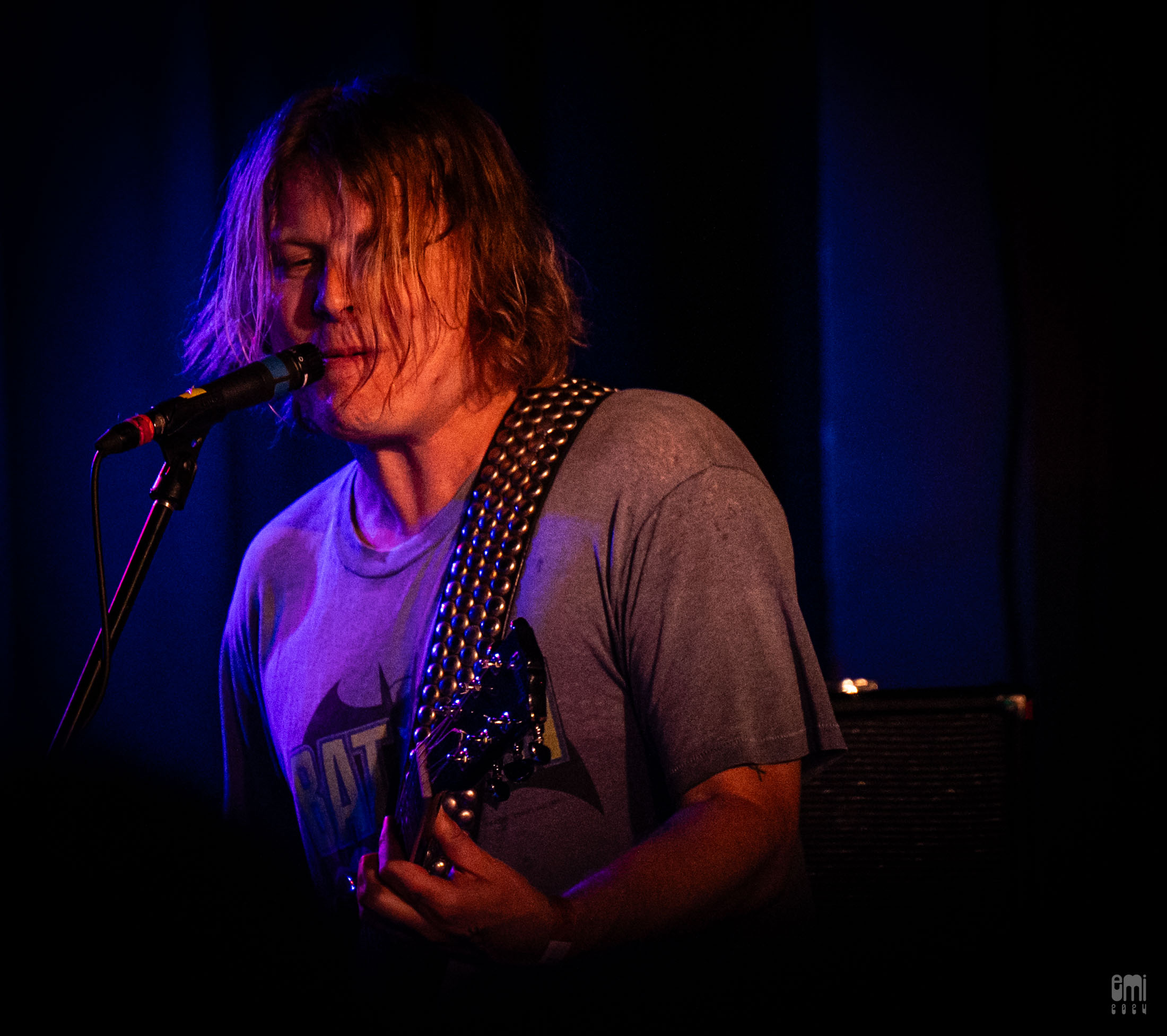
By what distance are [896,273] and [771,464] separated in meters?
0.58

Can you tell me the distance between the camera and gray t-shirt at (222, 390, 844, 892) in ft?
4.11

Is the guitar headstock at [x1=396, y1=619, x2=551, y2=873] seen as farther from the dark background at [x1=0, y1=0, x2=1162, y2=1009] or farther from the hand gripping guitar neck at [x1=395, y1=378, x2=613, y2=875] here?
the dark background at [x1=0, y1=0, x2=1162, y2=1009]

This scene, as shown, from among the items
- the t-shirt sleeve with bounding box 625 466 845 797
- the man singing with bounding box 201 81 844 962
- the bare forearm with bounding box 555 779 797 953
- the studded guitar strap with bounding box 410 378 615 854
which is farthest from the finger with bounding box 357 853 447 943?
the t-shirt sleeve with bounding box 625 466 845 797

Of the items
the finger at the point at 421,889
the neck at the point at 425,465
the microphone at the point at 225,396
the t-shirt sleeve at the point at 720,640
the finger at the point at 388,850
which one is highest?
the microphone at the point at 225,396

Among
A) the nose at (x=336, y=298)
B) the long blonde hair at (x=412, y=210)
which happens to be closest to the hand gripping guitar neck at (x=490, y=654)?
the long blonde hair at (x=412, y=210)

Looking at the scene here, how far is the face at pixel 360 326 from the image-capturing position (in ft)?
4.76

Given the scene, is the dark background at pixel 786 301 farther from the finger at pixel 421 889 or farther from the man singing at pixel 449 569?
the finger at pixel 421 889

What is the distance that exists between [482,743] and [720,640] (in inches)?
12.2

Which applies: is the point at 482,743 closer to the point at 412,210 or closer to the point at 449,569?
the point at 449,569

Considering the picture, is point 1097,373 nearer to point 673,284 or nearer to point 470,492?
point 673,284

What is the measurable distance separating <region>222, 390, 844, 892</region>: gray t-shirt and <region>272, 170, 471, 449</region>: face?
0.16 metres

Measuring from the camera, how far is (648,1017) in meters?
1.20

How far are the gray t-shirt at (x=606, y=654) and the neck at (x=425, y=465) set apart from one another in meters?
0.04

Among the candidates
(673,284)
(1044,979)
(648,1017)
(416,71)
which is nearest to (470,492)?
(648,1017)
